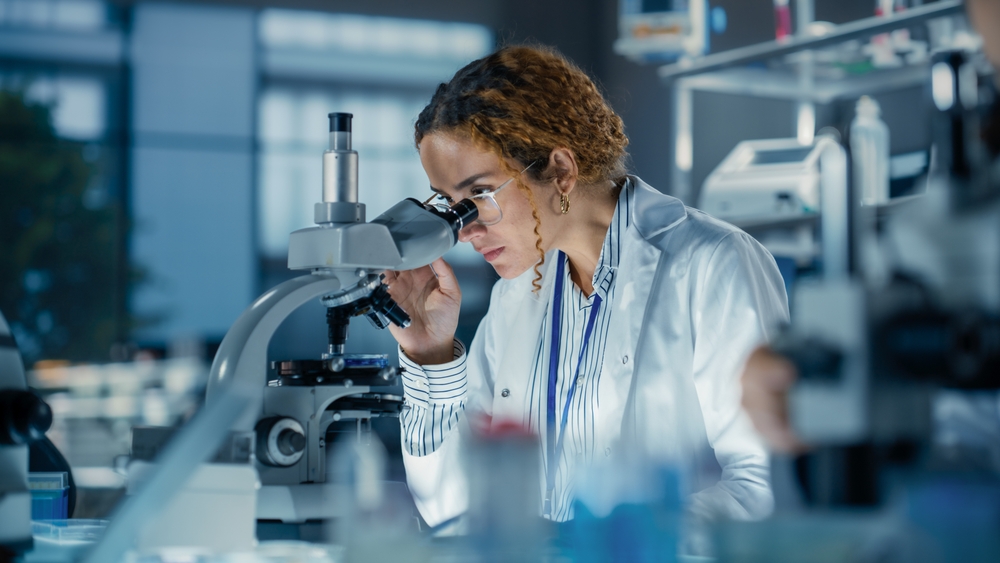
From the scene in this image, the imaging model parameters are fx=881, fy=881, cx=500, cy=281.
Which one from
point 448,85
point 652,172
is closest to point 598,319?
point 448,85

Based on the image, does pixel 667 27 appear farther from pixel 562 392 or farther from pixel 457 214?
pixel 457 214

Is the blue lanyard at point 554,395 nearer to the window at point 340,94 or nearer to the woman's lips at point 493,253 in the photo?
the woman's lips at point 493,253

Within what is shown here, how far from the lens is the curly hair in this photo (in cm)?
161

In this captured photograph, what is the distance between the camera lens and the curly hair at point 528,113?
1.61m

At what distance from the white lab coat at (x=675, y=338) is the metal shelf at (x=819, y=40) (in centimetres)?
104

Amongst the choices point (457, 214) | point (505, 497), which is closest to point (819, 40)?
point (457, 214)

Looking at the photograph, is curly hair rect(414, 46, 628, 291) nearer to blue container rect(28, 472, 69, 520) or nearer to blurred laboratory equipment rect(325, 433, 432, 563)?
blue container rect(28, 472, 69, 520)

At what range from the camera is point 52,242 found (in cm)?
461

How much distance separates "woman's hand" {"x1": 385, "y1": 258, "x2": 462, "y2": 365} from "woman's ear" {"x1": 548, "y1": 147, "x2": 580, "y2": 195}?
10.8 inches

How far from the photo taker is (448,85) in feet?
5.58

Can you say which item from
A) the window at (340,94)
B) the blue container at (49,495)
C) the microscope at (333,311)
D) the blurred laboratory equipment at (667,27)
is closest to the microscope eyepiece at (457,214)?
the microscope at (333,311)

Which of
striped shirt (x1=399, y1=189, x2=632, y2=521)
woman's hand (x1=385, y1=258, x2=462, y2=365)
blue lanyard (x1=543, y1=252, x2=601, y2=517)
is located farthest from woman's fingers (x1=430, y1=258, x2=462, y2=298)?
blue lanyard (x1=543, y1=252, x2=601, y2=517)

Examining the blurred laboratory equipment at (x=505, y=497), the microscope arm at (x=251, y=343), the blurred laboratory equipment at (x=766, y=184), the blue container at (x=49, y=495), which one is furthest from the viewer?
the blurred laboratory equipment at (x=766, y=184)

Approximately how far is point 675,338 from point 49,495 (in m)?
1.01
